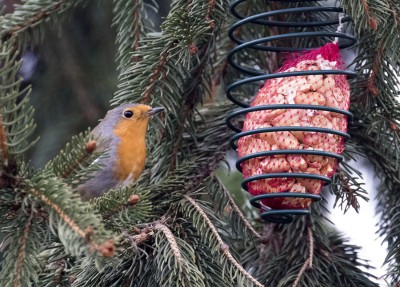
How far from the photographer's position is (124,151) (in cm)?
335

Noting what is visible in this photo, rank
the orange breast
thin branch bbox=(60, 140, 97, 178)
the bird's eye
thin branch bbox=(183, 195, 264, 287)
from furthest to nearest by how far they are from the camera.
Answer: the bird's eye → the orange breast → thin branch bbox=(183, 195, 264, 287) → thin branch bbox=(60, 140, 97, 178)

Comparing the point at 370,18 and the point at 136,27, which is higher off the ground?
the point at 370,18

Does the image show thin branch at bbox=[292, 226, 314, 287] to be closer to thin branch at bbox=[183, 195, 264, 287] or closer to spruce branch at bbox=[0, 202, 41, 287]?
thin branch at bbox=[183, 195, 264, 287]

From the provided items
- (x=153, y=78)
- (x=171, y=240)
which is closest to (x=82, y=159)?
(x=171, y=240)

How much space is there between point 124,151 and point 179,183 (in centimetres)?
42

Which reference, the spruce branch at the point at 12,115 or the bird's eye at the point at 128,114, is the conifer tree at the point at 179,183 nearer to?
the spruce branch at the point at 12,115

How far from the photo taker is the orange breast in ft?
10.7

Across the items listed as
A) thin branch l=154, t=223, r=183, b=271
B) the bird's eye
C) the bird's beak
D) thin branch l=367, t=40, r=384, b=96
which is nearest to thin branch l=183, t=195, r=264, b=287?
thin branch l=154, t=223, r=183, b=271

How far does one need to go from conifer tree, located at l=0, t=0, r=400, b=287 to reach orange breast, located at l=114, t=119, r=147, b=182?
71mm

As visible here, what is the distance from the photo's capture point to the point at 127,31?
3186 millimetres

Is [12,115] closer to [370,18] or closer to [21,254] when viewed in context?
[21,254]

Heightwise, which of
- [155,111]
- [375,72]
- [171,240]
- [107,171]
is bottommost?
[107,171]

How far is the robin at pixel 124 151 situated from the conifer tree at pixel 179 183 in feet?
0.25

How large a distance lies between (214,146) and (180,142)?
0.16 metres
